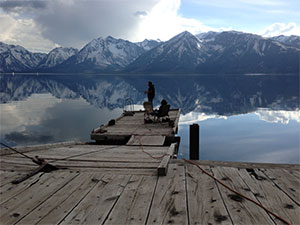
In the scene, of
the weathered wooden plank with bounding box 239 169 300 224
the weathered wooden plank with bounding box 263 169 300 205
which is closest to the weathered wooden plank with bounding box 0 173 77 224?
the weathered wooden plank with bounding box 239 169 300 224

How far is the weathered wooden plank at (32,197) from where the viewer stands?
137 inches

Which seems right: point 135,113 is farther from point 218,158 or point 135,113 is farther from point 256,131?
point 256,131

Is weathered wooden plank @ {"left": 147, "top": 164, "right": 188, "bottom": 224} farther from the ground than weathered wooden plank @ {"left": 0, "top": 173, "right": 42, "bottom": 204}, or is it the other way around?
weathered wooden plank @ {"left": 147, "top": 164, "right": 188, "bottom": 224}

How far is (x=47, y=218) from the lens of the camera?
3.38m

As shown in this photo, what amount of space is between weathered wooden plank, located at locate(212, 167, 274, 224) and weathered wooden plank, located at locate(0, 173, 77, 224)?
271 centimetres

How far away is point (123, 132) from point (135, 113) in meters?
7.40

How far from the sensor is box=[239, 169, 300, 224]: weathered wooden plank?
3.48 meters

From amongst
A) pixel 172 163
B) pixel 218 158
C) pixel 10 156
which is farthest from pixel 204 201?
pixel 218 158

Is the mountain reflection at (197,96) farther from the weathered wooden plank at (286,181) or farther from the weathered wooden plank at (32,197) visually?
the weathered wooden plank at (32,197)

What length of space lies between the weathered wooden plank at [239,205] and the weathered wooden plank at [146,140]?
5670 mm

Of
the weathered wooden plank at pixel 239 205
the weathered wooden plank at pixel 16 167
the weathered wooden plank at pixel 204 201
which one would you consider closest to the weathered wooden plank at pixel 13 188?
the weathered wooden plank at pixel 16 167

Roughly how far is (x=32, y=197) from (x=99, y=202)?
1.10 m

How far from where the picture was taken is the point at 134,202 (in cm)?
381

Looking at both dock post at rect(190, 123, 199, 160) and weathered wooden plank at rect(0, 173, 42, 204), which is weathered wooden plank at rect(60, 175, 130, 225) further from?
dock post at rect(190, 123, 199, 160)
